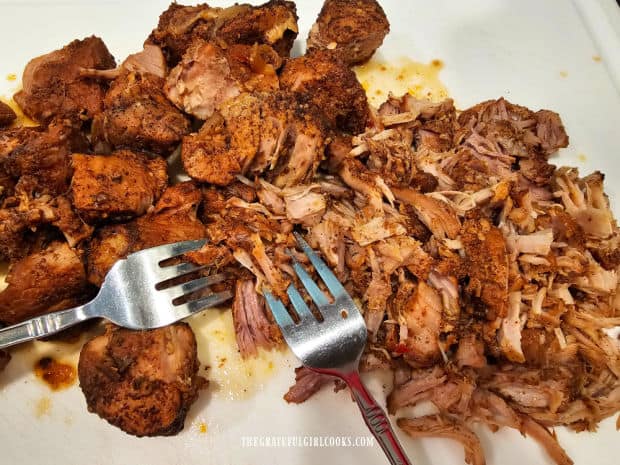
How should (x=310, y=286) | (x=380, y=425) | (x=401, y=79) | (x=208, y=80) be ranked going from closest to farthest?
(x=380, y=425)
(x=310, y=286)
(x=208, y=80)
(x=401, y=79)

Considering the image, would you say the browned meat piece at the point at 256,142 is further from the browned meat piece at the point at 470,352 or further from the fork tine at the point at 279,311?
the browned meat piece at the point at 470,352

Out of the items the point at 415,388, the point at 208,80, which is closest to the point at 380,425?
the point at 415,388

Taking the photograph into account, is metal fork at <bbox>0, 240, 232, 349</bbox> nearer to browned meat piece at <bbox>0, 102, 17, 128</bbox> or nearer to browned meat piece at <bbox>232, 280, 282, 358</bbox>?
browned meat piece at <bbox>232, 280, 282, 358</bbox>

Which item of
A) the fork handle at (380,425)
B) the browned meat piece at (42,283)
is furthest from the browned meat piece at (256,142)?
the fork handle at (380,425)

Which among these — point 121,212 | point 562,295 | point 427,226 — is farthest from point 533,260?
point 121,212

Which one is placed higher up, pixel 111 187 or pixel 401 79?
pixel 401 79

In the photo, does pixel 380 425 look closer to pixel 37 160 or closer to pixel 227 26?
pixel 37 160

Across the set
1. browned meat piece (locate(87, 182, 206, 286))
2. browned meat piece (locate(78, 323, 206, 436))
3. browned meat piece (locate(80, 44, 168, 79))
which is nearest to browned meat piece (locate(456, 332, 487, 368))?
browned meat piece (locate(78, 323, 206, 436))
